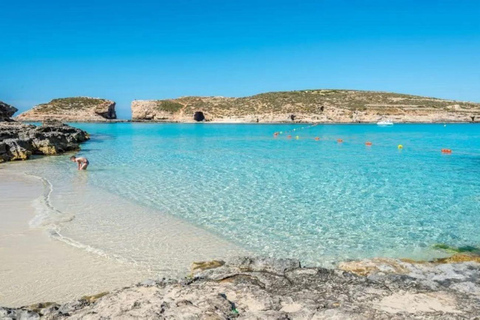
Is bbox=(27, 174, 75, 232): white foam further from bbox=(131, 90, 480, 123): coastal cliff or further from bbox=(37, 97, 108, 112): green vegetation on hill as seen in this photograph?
bbox=(37, 97, 108, 112): green vegetation on hill

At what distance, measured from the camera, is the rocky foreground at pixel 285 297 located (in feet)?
13.5

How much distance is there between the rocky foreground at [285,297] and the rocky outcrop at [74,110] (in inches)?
4670

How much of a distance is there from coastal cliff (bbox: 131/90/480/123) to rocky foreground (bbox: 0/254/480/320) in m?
99.1

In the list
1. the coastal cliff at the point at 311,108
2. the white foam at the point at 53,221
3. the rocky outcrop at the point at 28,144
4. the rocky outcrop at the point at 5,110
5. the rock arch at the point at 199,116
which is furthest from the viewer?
the rock arch at the point at 199,116

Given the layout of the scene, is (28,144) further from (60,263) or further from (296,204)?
(60,263)

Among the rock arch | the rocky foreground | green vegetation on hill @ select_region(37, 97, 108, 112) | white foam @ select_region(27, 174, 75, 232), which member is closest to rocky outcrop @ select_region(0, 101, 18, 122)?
white foam @ select_region(27, 174, 75, 232)

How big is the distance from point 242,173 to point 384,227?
9291mm

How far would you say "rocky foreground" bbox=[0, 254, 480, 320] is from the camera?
412cm

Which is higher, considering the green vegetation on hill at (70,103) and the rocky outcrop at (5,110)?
the green vegetation on hill at (70,103)

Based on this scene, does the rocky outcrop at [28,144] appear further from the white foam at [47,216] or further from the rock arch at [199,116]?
the rock arch at [199,116]

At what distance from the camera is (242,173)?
Answer: 1780 centimetres

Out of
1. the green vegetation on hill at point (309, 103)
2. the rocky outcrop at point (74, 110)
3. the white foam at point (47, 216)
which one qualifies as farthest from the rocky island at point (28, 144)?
the rocky outcrop at point (74, 110)

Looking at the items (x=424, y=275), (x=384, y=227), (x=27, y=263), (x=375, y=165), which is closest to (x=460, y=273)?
(x=424, y=275)

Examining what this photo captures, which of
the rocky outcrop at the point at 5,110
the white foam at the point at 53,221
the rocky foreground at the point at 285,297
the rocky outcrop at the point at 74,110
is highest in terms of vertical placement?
the rocky outcrop at the point at 74,110
